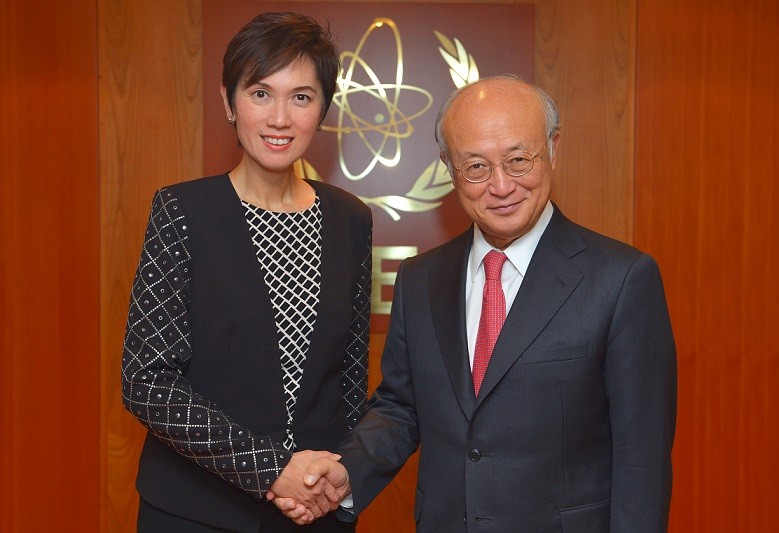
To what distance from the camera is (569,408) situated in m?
2.07

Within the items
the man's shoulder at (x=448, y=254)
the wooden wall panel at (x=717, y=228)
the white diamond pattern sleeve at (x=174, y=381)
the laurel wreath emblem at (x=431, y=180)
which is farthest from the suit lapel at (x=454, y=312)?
the wooden wall panel at (x=717, y=228)

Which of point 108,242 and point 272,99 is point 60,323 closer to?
→ point 108,242

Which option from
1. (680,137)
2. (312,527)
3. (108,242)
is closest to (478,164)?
(312,527)

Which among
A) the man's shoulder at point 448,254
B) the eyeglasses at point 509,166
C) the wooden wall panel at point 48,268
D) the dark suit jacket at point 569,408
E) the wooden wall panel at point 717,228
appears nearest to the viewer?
the dark suit jacket at point 569,408

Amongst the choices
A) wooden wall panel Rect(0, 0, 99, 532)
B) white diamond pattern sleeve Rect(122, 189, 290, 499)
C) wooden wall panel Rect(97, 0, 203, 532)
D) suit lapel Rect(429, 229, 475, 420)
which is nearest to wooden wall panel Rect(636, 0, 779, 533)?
suit lapel Rect(429, 229, 475, 420)

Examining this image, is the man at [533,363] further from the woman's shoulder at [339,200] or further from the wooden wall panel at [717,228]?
the wooden wall panel at [717,228]

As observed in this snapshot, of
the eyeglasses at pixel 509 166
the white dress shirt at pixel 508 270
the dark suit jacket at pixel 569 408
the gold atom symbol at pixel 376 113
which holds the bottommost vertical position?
the dark suit jacket at pixel 569 408

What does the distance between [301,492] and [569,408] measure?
708 millimetres

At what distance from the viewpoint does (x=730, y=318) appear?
3.66m

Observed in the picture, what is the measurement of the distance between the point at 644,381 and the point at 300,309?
35.4 inches

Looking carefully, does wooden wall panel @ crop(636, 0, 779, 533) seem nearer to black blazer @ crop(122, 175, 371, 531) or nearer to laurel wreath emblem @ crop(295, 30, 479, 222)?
laurel wreath emblem @ crop(295, 30, 479, 222)

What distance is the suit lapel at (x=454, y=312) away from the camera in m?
2.16

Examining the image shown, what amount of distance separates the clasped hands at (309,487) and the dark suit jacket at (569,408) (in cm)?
31

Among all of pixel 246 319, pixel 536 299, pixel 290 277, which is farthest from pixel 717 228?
pixel 246 319
